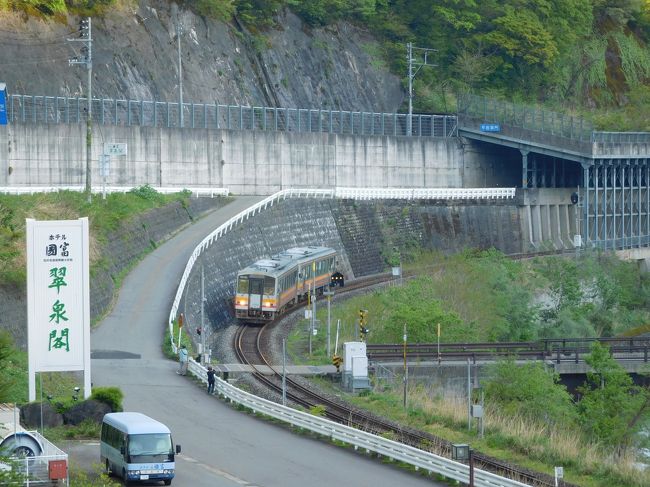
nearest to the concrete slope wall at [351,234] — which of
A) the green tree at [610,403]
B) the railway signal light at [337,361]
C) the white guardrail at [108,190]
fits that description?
the white guardrail at [108,190]

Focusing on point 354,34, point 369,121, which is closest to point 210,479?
point 369,121

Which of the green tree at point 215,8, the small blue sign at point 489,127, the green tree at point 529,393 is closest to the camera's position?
the green tree at point 529,393

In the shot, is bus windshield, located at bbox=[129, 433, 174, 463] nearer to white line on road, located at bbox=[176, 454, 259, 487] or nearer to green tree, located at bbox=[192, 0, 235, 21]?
white line on road, located at bbox=[176, 454, 259, 487]

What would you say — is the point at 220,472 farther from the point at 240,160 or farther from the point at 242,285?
the point at 240,160

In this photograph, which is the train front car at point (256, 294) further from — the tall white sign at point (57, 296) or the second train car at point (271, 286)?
the tall white sign at point (57, 296)

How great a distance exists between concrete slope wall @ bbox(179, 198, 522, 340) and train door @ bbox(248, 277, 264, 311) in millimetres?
1617

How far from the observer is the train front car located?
57.4 metres

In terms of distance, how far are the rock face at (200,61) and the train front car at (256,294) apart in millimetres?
17888

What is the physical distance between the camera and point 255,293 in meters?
Answer: 57.6

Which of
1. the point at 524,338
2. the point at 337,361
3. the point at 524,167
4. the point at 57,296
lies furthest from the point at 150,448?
the point at 524,167

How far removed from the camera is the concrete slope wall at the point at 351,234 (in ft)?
198

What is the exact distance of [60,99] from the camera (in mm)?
A: 68625

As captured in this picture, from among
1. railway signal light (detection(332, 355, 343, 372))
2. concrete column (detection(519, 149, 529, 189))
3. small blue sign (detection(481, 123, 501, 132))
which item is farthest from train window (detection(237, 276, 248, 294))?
small blue sign (detection(481, 123, 501, 132))

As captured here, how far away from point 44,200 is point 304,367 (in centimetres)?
1426
